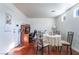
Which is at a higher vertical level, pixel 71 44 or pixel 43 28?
pixel 43 28

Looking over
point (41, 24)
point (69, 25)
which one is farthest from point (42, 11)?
point (69, 25)

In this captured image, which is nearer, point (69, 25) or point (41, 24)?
point (41, 24)

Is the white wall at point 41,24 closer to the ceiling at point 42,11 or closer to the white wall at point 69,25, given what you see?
the ceiling at point 42,11

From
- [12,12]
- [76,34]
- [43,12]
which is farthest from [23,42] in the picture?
[76,34]

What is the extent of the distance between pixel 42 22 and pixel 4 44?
1.63 metres

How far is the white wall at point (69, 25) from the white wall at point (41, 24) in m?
0.24

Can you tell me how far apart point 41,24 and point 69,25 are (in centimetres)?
107

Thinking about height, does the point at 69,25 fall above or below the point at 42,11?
below

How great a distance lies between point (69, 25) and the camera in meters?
3.15

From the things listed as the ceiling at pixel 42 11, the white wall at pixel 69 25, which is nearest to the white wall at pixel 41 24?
the ceiling at pixel 42 11

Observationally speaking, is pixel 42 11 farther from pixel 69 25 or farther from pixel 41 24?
pixel 69 25

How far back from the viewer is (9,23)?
3447mm

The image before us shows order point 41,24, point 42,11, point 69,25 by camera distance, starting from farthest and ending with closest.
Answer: point 69,25, point 42,11, point 41,24

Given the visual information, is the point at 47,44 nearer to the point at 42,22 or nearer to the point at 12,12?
the point at 42,22
